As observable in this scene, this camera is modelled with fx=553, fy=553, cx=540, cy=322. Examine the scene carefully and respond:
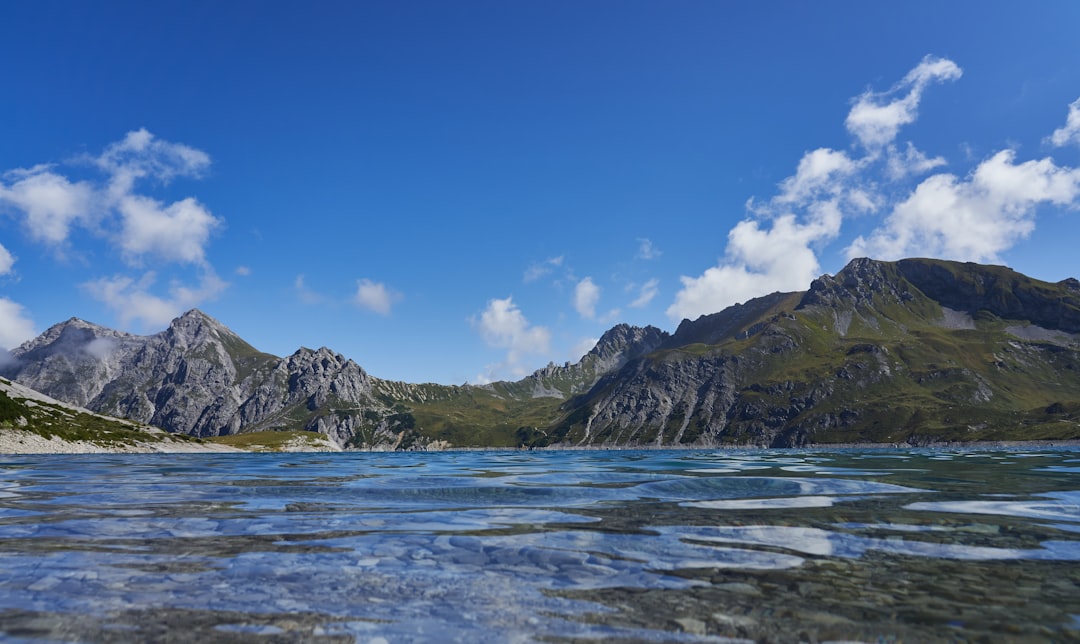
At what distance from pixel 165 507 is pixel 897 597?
23833 millimetres

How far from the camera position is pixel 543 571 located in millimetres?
11406

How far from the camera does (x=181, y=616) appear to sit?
8.23 m

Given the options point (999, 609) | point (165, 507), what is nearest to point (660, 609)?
point (999, 609)

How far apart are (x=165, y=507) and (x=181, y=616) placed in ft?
53.1

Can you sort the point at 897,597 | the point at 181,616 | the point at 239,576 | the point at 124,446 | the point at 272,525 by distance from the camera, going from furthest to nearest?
the point at 124,446
the point at 272,525
the point at 239,576
the point at 897,597
the point at 181,616

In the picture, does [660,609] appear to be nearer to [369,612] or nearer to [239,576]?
[369,612]

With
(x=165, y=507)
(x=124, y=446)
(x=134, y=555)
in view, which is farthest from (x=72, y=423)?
(x=134, y=555)

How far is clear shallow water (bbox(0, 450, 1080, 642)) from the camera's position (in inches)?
310

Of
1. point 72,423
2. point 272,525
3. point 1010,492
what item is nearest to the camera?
point 272,525

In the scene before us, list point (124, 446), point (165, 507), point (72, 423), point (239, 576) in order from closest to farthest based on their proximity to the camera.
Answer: point (239, 576)
point (165, 507)
point (124, 446)
point (72, 423)

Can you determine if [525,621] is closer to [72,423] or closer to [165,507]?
[165,507]

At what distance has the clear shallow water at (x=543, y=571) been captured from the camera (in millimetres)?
7883

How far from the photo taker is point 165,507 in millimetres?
21312

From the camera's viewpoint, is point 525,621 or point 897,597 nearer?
point 525,621
